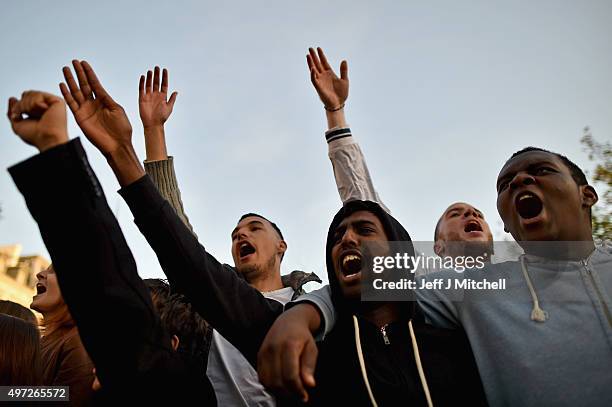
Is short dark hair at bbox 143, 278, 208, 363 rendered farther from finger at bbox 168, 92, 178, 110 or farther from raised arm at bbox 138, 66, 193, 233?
finger at bbox 168, 92, 178, 110

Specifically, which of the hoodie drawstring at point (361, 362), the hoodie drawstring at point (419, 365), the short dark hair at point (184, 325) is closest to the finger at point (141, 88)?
the short dark hair at point (184, 325)

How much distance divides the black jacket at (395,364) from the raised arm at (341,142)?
3.89 feet

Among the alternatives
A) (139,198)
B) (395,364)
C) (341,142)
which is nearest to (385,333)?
(395,364)

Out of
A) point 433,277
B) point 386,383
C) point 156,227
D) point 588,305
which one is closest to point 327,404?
point 386,383

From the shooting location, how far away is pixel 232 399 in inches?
111

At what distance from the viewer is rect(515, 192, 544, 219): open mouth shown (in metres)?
2.32

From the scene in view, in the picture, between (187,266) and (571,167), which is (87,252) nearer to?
(187,266)

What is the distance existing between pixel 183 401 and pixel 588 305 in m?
1.72

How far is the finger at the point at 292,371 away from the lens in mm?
1359

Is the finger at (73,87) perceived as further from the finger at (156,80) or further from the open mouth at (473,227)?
the open mouth at (473,227)

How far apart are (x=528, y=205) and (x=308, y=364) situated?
1472mm

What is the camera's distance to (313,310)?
193 cm

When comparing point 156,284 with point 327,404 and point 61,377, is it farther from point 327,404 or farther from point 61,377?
point 327,404

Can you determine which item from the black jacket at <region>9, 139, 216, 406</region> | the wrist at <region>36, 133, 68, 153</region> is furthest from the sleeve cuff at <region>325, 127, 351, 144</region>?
the wrist at <region>36, 133, 68, 153</region>
